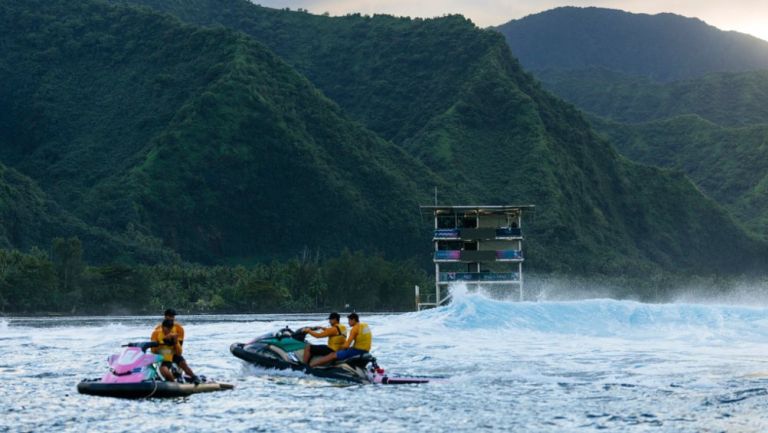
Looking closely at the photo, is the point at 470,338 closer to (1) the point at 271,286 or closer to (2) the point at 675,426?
(2) the point at 675,426

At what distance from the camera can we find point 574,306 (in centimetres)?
7788

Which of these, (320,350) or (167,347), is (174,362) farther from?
(320,350)

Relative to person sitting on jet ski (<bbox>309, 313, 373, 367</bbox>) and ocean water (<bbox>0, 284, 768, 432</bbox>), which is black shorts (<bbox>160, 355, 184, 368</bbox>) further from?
person sitting on jet ski (<bbox>309, 313, 373, 367</bbox>)

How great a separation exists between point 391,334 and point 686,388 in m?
32.4

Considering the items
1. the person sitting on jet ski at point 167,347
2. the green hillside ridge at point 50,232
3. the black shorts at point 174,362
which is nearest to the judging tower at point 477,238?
the green hillside ridge at point 50,232

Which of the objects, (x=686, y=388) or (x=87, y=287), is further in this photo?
(x=87, y=287)

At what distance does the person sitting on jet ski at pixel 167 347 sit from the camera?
31.9 metres

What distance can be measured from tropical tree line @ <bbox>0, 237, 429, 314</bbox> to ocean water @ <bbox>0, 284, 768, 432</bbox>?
3235 inches

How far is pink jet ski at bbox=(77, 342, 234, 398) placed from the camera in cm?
3050

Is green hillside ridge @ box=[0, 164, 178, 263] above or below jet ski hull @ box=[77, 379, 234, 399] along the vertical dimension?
above

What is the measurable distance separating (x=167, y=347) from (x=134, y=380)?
161 centimetres

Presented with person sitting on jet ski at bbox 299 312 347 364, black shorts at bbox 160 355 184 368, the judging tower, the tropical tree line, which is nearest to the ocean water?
person sitting on jet ski at bbox 299 312 347 364

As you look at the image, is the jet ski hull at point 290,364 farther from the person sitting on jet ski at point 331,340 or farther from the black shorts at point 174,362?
the black shorts at point 174,362

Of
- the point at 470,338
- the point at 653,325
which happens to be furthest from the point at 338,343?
the point at 653,325
